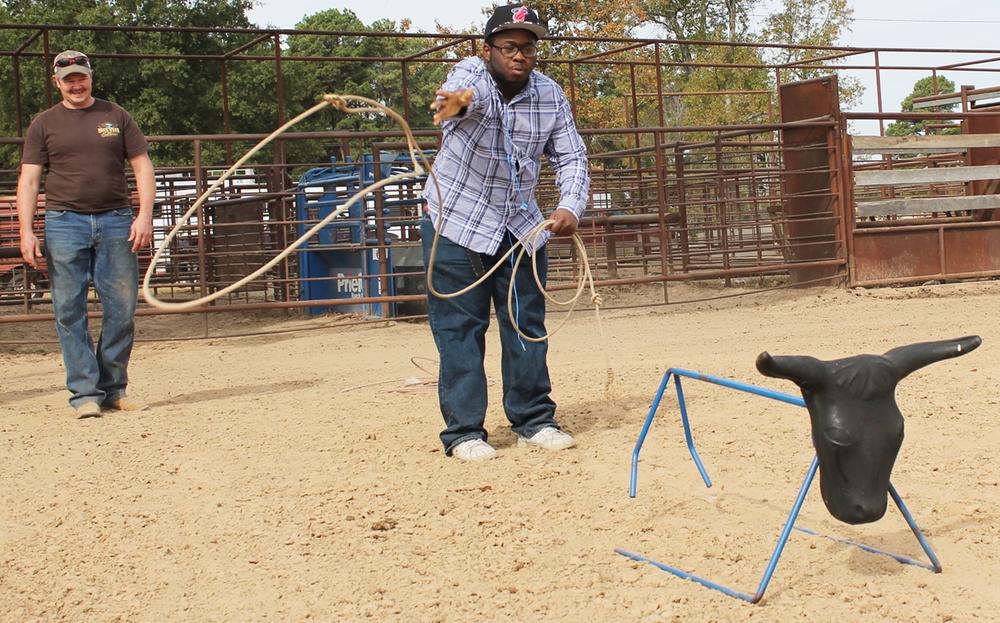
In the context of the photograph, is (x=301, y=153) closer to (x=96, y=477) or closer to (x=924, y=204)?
(x=924, y=204)

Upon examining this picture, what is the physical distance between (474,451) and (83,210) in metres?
2.75

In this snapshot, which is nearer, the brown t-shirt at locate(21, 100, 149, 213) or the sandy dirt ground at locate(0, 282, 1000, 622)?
the sandy dirt ground at locate(0, 282, 1000, 622)

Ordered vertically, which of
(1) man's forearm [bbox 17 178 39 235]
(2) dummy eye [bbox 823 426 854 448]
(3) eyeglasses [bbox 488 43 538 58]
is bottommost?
(2) dummy eye [bbox 823 426 854 448]

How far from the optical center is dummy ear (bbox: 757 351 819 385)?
2.76 m

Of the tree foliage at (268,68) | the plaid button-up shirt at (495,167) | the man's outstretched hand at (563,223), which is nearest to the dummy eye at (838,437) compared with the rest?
the man's outstretched hand at (563,223)

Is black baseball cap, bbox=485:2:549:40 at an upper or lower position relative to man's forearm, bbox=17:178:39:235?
upper

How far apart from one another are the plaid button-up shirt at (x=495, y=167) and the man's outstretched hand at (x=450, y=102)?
0.28 meters

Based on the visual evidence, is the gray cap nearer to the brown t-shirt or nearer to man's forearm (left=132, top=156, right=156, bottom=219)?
the brown t-shirt

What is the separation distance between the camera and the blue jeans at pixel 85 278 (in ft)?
19.8

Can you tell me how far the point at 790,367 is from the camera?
2852mm

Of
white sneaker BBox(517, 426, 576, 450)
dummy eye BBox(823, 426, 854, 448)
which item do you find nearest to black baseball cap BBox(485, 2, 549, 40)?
white sneaker BBox(517, 426, 576, 450)

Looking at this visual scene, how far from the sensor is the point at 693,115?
31062 millimetres

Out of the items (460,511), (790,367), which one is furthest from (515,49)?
(790,367)

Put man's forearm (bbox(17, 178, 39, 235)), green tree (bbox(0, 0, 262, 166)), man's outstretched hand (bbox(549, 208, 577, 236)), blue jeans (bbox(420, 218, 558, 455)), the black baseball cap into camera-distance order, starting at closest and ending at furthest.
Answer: the black baseball cap → man's outstretched hand (bbox(549, 208, 577, 236)) → blue jeans (bbox(420, 218, 558, 455)) → man's forearm (bbox(17, 178, 39, 235)) → green tree (bbox(0, 0, 262, 166))
